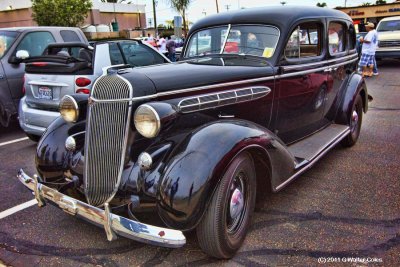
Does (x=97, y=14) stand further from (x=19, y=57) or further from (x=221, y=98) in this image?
(x=221, y=98)

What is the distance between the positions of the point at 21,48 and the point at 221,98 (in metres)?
4.84

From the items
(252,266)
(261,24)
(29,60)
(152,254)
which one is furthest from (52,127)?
(29,60)

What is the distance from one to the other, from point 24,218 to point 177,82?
6.47 ft

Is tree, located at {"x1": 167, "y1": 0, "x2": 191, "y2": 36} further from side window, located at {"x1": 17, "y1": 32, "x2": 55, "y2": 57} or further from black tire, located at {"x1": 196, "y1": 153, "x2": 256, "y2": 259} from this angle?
black tire, located at {"x1": 196, "y1": 153, "x2": 256, "y2": 259}

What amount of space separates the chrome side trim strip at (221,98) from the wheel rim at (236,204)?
0.63 metres

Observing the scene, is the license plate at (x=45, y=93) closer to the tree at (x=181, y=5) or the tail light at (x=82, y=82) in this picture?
the tail light at (x=82, y=82)

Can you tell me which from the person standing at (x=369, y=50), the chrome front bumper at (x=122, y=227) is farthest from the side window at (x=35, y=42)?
the person standing at (x=369, y=50)

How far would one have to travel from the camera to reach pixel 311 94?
4.12 meters

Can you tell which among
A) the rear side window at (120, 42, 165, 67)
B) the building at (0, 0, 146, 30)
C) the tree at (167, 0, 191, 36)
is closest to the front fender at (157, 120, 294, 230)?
the rear side window at (120, 42, 165, 67)

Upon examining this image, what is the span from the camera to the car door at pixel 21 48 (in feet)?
19.6

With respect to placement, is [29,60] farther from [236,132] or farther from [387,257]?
[387,257]

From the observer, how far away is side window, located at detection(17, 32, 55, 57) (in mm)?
6317

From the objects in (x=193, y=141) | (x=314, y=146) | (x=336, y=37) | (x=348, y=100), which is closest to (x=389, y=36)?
(x=336, y=37)

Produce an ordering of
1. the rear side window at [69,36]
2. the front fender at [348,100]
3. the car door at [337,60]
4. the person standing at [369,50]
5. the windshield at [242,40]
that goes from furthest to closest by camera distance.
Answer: the person standing at [369,50] → the rear side window at [69,36] → the front fender at [348,100] → the car door at [337,60] → the windshield at [242,40]
